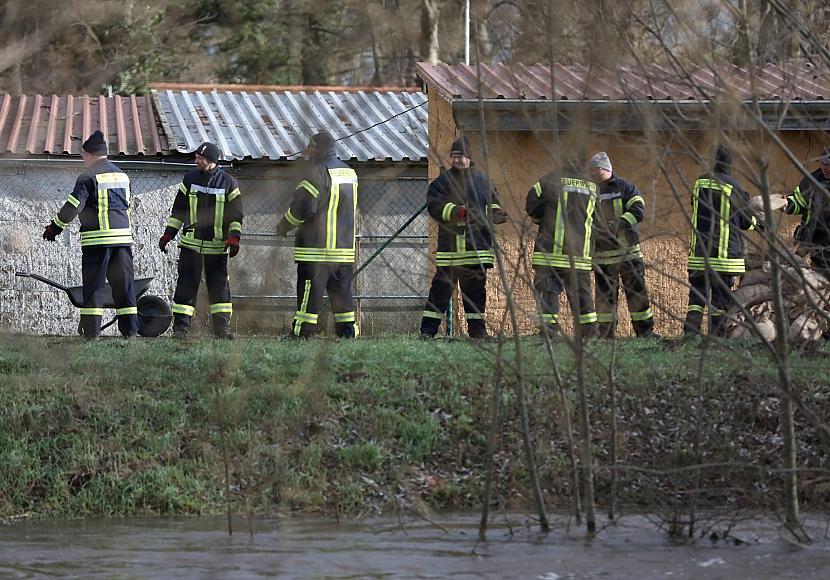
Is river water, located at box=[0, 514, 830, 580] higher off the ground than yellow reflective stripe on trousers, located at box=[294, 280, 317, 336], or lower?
lower

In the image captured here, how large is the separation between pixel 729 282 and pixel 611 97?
5265mm

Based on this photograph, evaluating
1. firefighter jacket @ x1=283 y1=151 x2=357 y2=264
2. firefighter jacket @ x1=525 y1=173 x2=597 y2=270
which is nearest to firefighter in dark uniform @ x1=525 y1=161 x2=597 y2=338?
firefighter jacket @ x1=525 y1=173 x2=597 y2=270

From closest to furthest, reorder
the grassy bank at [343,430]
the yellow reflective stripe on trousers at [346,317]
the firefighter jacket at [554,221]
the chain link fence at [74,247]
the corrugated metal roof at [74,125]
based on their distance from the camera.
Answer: the grassy bank at [343,430]
the firefighter jacket at [554,221]
the yellow reflective stripe on trousers at [346,317]
the chain link fence at [74,247]
the corrugated metal roof at [74,125]

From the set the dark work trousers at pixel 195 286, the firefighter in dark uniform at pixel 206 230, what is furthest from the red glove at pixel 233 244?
the dark work trousers at pixel 195 286

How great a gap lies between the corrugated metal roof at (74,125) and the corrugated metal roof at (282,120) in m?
0.29

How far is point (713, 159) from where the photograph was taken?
616cm

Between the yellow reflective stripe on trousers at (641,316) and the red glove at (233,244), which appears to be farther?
the yellow reflective stripe on trousers at (641,316)

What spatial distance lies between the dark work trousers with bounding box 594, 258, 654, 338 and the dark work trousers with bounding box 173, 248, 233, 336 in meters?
3.73

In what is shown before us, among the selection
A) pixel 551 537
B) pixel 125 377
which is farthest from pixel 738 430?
pixel 125 377

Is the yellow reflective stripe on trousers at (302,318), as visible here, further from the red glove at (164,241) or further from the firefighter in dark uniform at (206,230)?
the red glove at (164,241)

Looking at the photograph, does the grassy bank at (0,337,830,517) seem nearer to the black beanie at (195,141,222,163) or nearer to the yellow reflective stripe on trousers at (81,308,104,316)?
the yellow reflective stripe on trousers at (81,308,104,316)

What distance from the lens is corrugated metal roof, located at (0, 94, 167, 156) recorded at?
16.1m

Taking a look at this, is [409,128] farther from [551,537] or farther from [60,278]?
[551,537]

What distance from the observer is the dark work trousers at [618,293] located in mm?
7348
